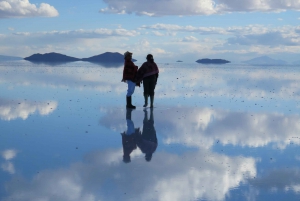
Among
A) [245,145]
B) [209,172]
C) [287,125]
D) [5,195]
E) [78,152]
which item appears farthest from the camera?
[287,125]

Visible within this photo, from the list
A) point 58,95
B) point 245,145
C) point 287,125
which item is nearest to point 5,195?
point 245,145

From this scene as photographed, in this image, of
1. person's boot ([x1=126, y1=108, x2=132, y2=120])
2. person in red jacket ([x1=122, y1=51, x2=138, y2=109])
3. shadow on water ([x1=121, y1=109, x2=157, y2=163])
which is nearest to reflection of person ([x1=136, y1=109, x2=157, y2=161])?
shadow on water ([x1=121, y1=109, x2=157, y2=163])

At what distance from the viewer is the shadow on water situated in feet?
29.7

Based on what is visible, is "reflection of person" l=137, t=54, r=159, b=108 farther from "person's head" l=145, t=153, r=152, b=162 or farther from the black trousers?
"person's head" l=145, t=153, r=152, b=162

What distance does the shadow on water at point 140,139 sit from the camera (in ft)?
29.7

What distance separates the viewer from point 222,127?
12352 millimetres

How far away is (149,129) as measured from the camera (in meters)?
12.0

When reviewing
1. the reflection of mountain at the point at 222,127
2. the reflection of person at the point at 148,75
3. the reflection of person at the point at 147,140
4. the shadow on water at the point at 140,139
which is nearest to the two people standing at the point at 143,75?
the reflection of person at the point at 148,75

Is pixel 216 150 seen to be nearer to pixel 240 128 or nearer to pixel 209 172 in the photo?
pixel 209 172

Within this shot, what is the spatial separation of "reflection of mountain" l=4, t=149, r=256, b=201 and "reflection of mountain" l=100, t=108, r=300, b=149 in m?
1.70

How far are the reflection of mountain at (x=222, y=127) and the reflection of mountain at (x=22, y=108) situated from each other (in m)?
2.42

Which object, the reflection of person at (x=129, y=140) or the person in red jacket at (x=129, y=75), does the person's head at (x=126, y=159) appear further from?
the person in red jacket at (x=129, y=75)

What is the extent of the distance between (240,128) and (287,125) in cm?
155

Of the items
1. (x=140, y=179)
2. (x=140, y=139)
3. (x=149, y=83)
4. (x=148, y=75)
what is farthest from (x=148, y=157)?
(x=148, y=75)
